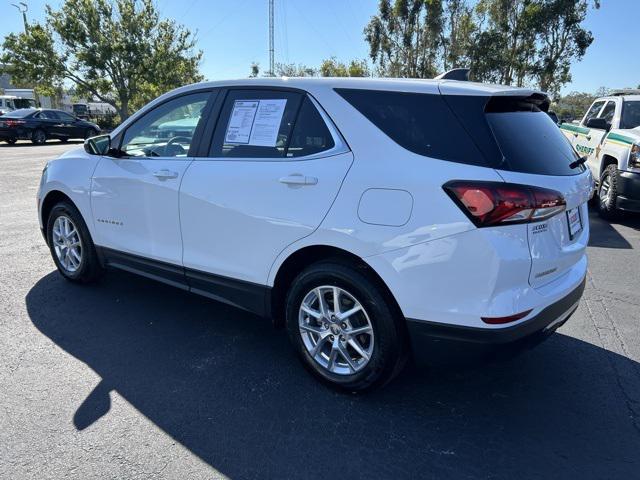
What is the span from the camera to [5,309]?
13.7 feet

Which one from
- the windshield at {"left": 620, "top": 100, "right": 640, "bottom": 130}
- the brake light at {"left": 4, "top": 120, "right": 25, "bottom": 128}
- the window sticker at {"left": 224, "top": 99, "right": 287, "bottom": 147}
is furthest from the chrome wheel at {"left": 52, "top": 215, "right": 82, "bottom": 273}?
the brake light at {"left": 4, "top": 120, "right": 25, "bottom": 128}

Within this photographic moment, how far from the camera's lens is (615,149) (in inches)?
298

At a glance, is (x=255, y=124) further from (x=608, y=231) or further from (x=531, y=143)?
(x=608, y=231)

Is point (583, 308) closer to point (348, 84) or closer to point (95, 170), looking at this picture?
point (348, 84)

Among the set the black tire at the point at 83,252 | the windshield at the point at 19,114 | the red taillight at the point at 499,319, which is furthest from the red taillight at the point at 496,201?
the windshield at the point at 19,114

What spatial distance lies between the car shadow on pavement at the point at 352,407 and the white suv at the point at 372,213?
1.08ft

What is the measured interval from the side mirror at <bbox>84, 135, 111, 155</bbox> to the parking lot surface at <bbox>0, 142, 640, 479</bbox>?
130 centimetres

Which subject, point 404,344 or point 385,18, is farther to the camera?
point 385,18

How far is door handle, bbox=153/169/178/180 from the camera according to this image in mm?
3571

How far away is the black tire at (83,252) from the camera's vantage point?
4.48m

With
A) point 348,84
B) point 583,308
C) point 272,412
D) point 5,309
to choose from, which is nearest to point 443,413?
point 272,412

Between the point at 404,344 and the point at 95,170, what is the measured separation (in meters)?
3.00

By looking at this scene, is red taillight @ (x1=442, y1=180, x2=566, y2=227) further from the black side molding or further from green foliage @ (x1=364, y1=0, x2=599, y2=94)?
green foliage @ (x1=364, y1=0, x2=599, y2=94)

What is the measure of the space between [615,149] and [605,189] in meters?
0.69
